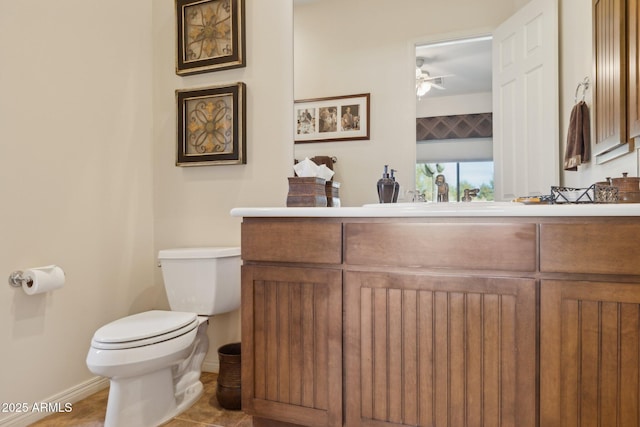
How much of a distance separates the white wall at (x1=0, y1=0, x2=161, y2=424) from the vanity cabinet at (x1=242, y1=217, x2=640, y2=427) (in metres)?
0.99

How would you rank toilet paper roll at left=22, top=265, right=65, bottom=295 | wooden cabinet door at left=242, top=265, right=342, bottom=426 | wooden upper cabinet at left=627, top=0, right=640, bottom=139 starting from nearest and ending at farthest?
wooden upper cabinet at left=627, top=0, right=640, bottom=139, wooden cabinet door at left=242, top=265, right=342, bottom=426, toilet paper roll at left=22, top=265, right=65, bottom=295

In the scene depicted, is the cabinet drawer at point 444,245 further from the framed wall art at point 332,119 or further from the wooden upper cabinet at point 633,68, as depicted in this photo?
the framed wall art at point 332,119

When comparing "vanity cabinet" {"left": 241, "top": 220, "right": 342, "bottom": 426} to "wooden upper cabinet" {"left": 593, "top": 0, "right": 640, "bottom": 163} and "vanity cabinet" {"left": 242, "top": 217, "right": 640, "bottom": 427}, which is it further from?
"wooden upper cabinet" {"left": 593, "top": 0, "right": 640, "bottom": 163}

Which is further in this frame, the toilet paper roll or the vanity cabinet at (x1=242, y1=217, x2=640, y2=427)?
the toilet paper roll

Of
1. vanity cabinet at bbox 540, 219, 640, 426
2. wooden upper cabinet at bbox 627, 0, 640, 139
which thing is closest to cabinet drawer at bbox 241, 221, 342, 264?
vanity cabinet at bbox 540, 219, 640, 426

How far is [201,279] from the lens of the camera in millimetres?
1910

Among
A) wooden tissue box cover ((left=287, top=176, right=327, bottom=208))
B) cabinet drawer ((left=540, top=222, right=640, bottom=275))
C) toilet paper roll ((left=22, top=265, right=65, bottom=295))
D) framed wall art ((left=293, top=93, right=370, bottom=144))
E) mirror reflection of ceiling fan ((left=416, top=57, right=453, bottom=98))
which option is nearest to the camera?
cabinet drawer ((left=540, top=222, right=640, bottom=275))

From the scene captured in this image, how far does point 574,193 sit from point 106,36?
7.87ft

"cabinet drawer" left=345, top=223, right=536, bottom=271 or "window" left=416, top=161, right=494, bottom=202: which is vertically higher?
"window" left=416, top=161, right=494, bottom=202

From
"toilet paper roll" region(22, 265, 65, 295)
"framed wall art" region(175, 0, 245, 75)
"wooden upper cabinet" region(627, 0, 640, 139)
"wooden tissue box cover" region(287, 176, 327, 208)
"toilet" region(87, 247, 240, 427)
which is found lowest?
"toilet" region(87, 247, 240, 427)

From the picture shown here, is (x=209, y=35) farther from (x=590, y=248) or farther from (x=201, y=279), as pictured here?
(x=590, y=248)

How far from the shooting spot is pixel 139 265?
2275 mm

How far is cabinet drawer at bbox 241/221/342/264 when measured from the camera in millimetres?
1408

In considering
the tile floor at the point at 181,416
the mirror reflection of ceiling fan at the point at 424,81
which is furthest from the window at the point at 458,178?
the tile floor at the point at 181,416
